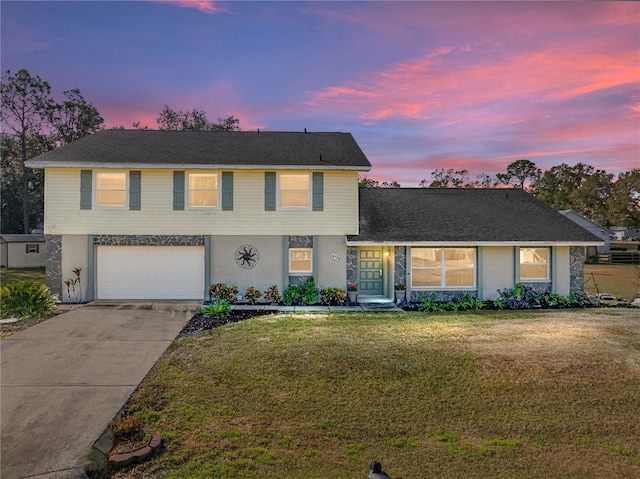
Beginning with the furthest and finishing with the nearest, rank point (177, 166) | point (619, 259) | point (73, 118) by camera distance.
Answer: point (73, 118) < point (619, 259) < point (177, 166)

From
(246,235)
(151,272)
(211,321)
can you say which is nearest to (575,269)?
(246,235)

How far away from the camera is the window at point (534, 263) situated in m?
15.2

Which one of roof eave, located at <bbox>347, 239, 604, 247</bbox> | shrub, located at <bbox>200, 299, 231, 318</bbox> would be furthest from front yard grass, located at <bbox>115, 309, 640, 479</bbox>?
roof eave, located at <bbox>347, 239, 604, 247</bbox>

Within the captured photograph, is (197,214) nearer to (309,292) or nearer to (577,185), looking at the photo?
(309,292)

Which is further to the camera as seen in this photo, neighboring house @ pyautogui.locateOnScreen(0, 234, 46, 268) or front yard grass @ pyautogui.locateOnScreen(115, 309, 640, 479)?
neighboring house @ pyautogui.locateOnScreen(0, 234, 46, 268)

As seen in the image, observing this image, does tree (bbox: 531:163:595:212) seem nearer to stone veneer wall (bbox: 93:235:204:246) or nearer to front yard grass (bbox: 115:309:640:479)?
front yard grass (bbox: 115:309:640:479)

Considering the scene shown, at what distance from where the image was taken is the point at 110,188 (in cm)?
1448

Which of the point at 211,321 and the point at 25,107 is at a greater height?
the point at 25,107

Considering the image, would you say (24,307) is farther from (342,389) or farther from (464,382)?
(464,382)

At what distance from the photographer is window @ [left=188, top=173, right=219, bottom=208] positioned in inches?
578

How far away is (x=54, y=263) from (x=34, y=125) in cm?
3059

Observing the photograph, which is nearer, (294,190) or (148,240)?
(148,240)

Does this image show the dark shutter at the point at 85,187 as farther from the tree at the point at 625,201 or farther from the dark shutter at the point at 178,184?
the tree at the point at 625,201

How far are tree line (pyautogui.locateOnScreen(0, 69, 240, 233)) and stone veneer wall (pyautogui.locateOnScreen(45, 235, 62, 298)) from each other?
2507 cm
